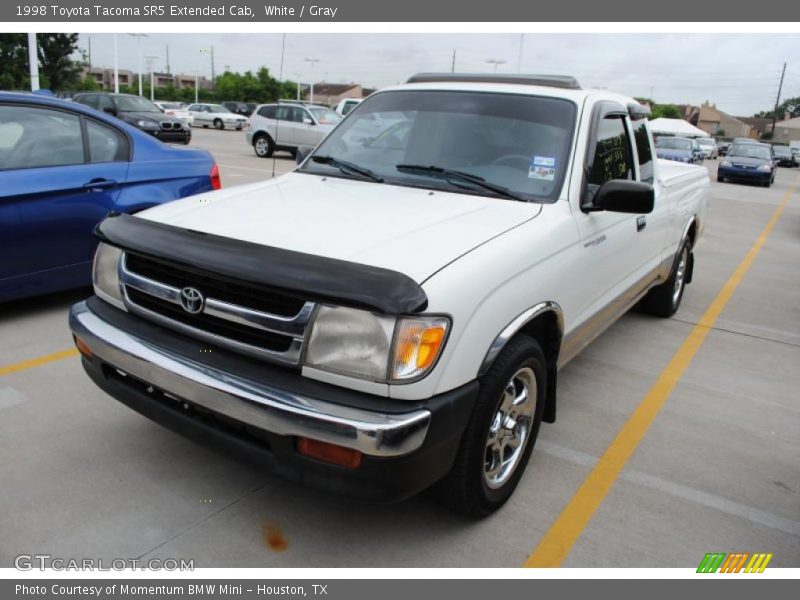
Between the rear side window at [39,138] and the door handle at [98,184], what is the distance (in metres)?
0.20

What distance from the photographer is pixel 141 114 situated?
65.9 ft

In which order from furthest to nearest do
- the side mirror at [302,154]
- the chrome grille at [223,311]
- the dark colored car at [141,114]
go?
the dark colored car at [141,114] → the side mirror at [302,154] → the chrome grille at [223,311]

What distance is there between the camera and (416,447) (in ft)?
7.43

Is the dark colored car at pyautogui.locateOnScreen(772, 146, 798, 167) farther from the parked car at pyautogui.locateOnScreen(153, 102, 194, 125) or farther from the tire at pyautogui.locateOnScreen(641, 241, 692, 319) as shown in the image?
the tire at pyautogui.locateOnScreen(641, 241, 692, 319)

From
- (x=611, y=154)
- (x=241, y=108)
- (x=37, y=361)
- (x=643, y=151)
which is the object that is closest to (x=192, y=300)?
(x=37, y=361)

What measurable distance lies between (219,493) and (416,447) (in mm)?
1196

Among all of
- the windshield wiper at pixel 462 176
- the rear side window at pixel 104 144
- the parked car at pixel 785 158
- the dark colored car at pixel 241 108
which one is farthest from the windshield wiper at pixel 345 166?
the parked car at pixel 785 158

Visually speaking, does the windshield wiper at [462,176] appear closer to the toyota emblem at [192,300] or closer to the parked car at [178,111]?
the toyota emblem at [192,300]

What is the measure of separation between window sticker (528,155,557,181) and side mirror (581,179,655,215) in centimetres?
25

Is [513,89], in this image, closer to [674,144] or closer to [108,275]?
[108,275]

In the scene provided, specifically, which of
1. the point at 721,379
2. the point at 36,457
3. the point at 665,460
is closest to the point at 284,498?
the point at 36,457

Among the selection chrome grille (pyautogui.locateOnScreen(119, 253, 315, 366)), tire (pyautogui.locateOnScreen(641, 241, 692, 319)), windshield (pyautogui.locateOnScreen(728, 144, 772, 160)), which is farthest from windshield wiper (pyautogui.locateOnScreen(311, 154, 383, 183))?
windshield (pyautogui.locateOnScreen(728, 144, 772, 160))

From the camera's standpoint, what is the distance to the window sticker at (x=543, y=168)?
338 centimetres
